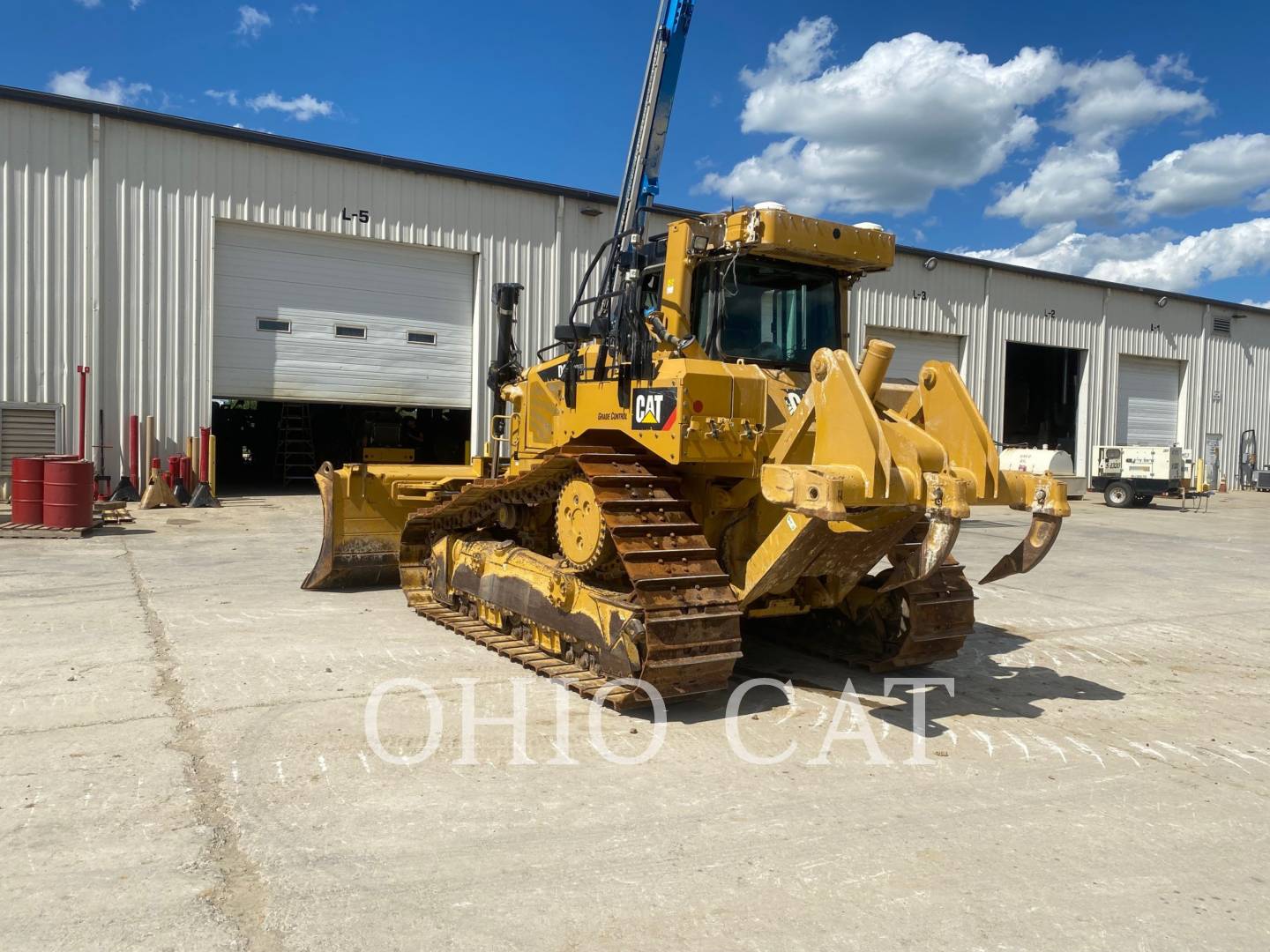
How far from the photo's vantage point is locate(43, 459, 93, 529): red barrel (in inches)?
492

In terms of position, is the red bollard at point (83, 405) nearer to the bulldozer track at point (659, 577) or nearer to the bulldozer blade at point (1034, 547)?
the bulldozer track at point (659, 577)

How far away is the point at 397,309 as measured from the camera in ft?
60.3

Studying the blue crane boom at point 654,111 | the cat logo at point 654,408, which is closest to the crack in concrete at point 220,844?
the cat logo at point 654,408

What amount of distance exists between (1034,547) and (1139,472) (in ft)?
72.8

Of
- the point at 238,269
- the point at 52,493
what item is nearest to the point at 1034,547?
the point at 52,493

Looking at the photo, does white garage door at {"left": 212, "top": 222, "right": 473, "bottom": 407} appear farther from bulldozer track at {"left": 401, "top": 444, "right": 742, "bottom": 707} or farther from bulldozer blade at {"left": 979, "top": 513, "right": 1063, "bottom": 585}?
bulldozer blade at {"left": 979, "top": 513, "right": 1063, "bottom": 585}

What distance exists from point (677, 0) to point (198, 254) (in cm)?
1008

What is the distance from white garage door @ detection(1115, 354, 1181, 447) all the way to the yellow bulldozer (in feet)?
88.3

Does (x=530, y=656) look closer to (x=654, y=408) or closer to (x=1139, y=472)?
(x=654, y=408)

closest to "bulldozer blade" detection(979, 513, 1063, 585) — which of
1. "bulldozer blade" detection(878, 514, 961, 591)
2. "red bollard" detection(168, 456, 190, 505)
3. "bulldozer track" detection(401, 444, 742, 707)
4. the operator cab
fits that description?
"bulldozer blade" detection(878, 514, 961, 591)

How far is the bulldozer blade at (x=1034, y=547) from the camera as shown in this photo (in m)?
5.29

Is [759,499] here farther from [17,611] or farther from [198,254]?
[198,254]
